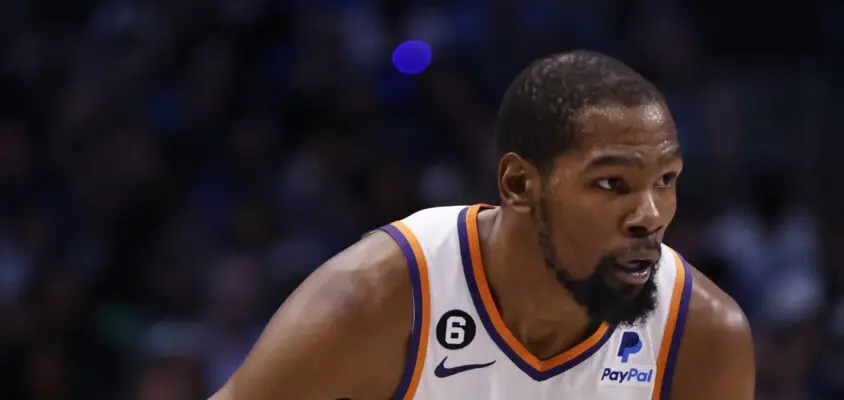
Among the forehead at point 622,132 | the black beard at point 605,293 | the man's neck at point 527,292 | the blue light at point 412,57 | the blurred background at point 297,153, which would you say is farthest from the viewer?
the blue light at point 412,57

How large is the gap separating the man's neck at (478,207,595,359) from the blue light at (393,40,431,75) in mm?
3930

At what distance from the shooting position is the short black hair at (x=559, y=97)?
2.50 m

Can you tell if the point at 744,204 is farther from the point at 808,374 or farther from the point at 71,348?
the point at 71,348

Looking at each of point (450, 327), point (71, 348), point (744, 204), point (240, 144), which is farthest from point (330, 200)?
point (450, 327)

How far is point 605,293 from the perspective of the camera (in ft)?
8.53

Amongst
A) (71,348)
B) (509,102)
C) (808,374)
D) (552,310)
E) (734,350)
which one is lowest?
(808,374)

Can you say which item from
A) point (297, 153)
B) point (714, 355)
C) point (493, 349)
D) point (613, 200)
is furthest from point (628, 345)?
point (297, 153)

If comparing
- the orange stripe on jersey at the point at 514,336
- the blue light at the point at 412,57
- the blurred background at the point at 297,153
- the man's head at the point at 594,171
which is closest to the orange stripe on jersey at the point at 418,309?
the orange stripe on jersey at the point at 514,336

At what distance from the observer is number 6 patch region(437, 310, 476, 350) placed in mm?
2775

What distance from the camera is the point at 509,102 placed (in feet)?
8.71

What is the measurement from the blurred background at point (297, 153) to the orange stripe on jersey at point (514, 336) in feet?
9.03

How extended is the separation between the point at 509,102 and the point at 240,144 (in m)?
3.94

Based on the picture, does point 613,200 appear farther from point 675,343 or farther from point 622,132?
point 675,343

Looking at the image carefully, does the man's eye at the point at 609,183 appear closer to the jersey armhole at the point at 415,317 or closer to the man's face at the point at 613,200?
the man's face at the point at 613,200
